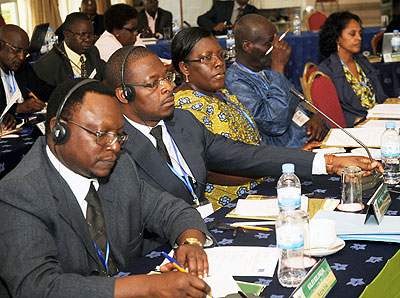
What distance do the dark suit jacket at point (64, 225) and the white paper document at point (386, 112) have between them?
6.99 feet

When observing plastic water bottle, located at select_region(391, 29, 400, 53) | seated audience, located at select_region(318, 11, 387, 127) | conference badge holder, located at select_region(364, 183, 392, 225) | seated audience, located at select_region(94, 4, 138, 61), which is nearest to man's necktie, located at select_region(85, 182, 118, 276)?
conference badge holder, located at select_region(364, 183, 392, 225)

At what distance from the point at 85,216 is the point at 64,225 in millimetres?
109

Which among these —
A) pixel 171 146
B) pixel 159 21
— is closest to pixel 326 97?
pixel 171 146

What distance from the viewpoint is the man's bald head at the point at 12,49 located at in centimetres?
462

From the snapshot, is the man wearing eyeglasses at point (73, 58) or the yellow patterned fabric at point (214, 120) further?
the man wearing eyeglasses at point (73, 58)

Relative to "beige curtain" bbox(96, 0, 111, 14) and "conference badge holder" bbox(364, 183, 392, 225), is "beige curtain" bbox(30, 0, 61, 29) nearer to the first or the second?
"beige curtain" bbox(96, 0, 111, 14)

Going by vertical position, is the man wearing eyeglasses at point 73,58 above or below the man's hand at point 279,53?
below

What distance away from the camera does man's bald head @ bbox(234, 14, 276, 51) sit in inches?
153

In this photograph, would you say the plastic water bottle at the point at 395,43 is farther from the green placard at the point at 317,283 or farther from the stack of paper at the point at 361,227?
the green placard at the point at 317,283

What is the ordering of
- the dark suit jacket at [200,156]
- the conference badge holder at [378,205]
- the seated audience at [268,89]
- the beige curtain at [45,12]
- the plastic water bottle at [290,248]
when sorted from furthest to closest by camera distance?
the beige curtain at [45,12], the seated audience at [268,89], the dark suit jacket at [200,156], the conference badge holder at [378,205], the plastic water bottle at [290,248]

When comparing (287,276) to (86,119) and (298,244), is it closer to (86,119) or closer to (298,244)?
(298,244)

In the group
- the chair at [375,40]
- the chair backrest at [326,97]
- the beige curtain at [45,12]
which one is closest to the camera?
the chair backrest at [326,97]

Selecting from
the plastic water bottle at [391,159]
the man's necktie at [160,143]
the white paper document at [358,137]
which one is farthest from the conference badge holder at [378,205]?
the white paper document at [358,137]

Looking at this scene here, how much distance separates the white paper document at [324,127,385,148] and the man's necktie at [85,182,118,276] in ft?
5.31
